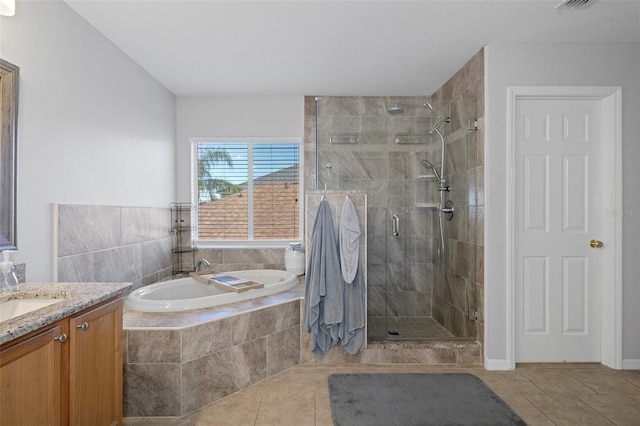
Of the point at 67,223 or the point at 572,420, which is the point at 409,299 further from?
the point at 67,223

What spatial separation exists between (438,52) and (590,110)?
1297mm

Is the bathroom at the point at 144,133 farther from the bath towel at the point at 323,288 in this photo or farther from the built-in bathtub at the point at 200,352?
the built-in bathtub at the point at 200,352

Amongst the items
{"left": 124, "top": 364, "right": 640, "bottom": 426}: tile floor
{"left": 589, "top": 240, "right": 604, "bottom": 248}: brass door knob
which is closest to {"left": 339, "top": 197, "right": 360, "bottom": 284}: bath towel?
{"left": 124, "top": 364, "right": 640, "bottom": 426}: tile floor

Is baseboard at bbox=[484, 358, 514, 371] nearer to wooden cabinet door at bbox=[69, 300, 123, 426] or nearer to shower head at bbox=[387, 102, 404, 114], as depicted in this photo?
shower head at bbox=[387, 102, 404, 114]

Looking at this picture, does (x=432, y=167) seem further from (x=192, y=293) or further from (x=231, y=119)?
(x=192, y=293)

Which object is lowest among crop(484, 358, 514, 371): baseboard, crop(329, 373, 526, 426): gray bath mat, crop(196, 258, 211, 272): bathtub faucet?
crop(329, 373, 526, 426): gray bath mat

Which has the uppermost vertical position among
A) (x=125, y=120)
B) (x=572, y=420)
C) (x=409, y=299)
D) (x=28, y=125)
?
(x=125, y=120)

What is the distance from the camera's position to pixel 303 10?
2.29m

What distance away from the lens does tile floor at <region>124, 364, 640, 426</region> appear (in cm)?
212

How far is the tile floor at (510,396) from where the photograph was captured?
212 cm

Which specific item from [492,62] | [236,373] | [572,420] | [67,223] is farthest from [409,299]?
[67,223]

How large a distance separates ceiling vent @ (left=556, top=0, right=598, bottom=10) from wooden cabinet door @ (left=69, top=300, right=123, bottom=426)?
3141 mm

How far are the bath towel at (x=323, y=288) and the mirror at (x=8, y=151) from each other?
181 centimetres

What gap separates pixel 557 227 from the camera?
284 centimetres
